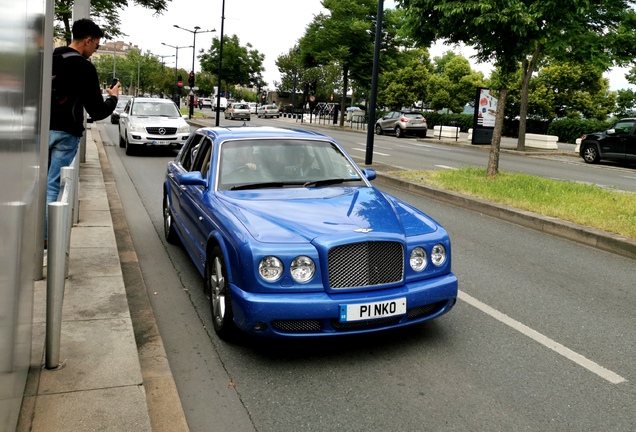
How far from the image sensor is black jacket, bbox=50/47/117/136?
18.9ft

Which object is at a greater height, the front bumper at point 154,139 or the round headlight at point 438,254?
the front bumper at point 154,139

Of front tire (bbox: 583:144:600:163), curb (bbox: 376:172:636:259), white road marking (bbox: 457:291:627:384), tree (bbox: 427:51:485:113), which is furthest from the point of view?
tree (bbox: 427:51:485:113)

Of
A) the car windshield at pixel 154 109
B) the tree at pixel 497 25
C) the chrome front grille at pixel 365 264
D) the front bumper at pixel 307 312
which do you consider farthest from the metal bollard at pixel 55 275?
the car windshield at pixel 154 109

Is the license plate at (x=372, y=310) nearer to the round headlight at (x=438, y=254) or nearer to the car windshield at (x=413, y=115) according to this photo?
the round headlight at (x=438, y=254)

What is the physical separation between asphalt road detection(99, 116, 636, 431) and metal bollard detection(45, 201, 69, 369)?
758 millimetres

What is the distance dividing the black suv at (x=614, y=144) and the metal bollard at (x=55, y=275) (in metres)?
22.2

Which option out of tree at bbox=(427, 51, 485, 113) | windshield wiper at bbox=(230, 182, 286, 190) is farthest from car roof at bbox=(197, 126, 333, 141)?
tree at bbox=(427, 51, 485, 113)

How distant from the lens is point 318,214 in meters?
4.61

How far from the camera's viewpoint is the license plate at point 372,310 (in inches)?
158

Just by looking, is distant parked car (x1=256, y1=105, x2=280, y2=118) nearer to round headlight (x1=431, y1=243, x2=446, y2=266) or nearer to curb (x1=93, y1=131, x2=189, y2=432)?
curb (x1=93, y1=131, x2=189, y2=432)

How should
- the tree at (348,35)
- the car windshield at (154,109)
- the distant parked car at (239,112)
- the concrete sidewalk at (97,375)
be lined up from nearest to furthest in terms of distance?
the concrete sidewalk at (97,375), the car windshield at (154,109), the tree at (348,35), the distant parked car at (239,112)

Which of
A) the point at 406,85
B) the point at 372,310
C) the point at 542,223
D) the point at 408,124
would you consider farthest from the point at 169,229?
the point at 406,85

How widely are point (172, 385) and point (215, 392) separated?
25cm

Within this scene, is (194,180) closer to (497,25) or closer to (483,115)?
(497,25)
